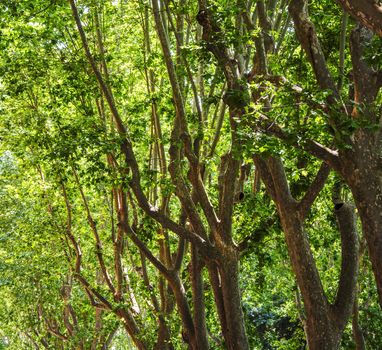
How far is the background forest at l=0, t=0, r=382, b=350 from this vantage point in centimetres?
711

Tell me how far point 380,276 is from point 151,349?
6.47m

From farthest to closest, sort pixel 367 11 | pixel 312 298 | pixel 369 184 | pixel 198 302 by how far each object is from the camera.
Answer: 1. pixel 198 302
2. pixel 312 298
3. pixel 369 184
4. pixel 367 11

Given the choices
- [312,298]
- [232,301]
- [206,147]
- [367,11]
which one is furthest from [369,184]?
[206,147]

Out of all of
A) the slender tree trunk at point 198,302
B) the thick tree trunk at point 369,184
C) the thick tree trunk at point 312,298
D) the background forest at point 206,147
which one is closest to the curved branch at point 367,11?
the background forest at point 206,147

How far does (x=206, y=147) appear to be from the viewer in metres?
11.5

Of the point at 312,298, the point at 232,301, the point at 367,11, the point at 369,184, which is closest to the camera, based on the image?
the point at 367,11

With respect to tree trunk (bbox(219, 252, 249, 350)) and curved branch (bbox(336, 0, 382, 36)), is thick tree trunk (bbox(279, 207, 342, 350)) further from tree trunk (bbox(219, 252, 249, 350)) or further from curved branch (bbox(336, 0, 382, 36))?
curved branch (bbox(336, 0, 382, 36))

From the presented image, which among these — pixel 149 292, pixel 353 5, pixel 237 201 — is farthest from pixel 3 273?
pixel 353 5

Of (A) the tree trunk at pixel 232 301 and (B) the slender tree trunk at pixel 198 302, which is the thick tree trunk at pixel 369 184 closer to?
(A) the tree trunk at pixel 232 301

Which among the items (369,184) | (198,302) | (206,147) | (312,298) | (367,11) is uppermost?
(206,147)

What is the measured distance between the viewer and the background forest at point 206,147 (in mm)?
7113

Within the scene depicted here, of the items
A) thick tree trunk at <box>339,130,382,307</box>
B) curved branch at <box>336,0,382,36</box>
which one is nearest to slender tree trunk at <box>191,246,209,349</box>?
thick tree trunk at <box>339,130,382,307</box>

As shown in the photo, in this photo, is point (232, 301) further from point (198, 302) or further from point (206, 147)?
point (206, 147)

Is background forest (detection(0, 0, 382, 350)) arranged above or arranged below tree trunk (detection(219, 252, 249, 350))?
above
